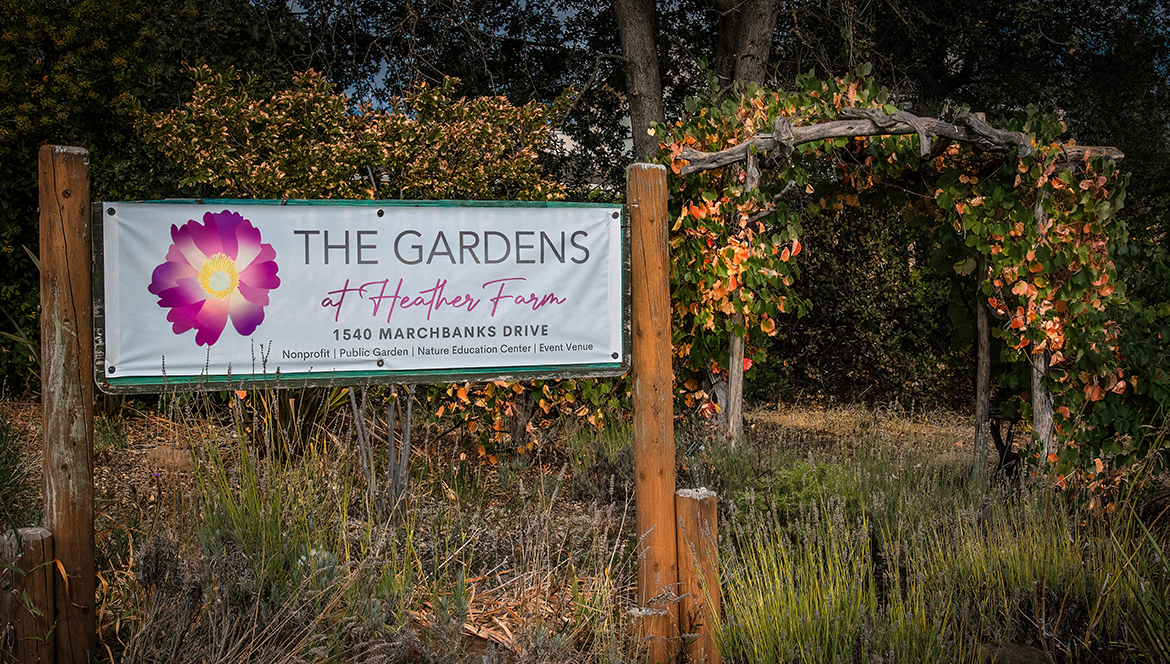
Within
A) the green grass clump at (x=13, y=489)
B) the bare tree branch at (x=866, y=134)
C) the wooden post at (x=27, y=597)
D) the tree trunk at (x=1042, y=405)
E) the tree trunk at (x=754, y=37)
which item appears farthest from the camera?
the tree trunk at (x=754, y=37)

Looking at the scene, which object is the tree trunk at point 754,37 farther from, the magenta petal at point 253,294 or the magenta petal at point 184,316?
the magenta petal at point 184,316

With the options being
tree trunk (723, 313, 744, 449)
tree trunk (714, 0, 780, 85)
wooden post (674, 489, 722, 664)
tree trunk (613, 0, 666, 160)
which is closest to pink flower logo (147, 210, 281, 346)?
wooden post (674, 489, 722, 664)

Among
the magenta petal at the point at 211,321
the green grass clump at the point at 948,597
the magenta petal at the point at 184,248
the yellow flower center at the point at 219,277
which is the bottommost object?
the green grass clump at the point at 948,597

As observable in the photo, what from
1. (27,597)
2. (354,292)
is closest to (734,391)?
(354,292)

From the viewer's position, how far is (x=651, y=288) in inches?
113

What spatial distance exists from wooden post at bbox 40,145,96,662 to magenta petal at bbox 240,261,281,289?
46 cm

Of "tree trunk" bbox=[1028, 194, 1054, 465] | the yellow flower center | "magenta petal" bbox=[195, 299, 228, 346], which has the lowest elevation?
"tree trunk" bbox=[1028, 194, 1054, 465]

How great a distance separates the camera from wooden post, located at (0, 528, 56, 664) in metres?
2.30

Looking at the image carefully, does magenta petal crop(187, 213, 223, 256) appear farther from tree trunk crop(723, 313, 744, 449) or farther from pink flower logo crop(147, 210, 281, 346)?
tree trunk crop(723, 313, 744, 449)

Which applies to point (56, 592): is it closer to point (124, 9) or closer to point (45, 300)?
point (45, 300)

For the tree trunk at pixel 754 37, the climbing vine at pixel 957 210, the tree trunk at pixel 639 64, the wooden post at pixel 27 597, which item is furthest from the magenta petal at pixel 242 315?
the tree trunk at pixel 754 37

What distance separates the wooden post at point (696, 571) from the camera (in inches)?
108

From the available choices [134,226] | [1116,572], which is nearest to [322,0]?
[134,226]

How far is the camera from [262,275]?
8.78 ft
